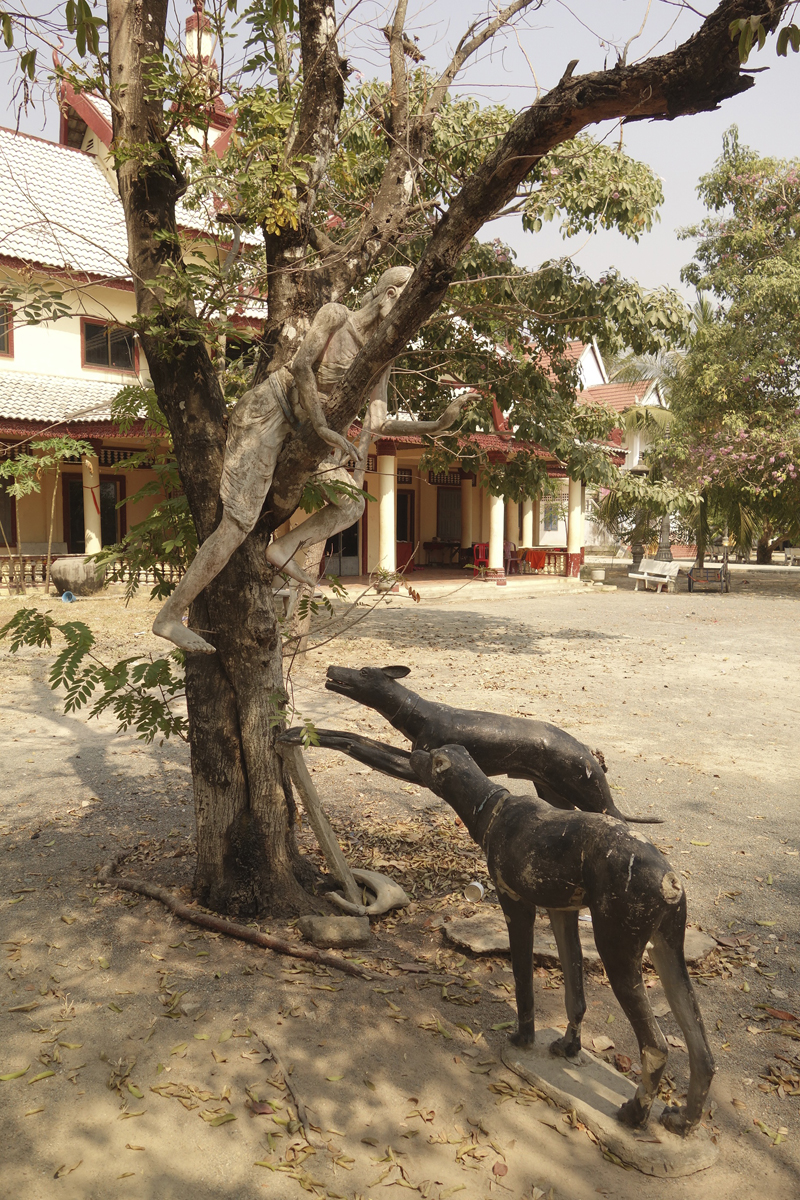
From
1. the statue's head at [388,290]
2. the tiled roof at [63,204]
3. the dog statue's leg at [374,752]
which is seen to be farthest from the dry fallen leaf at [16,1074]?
the tiled roof at [63,204]

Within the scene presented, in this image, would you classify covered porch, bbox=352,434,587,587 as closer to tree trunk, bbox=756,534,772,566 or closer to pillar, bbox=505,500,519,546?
pillar, bbox=505,500,519,546

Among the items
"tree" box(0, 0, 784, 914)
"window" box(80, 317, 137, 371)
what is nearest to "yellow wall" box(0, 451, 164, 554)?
"window" box(80, 317, 137, 371)

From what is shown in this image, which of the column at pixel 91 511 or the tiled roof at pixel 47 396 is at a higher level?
the tiled roof at pixel 47 396

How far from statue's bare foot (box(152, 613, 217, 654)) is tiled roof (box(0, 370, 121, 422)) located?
39.5 ft

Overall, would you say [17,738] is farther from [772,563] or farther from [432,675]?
[772,563]

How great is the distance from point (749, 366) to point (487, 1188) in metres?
20.8

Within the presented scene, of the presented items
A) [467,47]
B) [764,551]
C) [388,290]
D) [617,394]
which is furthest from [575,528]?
[388,290]

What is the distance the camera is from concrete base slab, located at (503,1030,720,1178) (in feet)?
8.29

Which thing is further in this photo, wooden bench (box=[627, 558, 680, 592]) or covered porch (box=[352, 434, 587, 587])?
wooden bench (box=[627, 558, 680, 592])

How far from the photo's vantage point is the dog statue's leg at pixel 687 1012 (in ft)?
8.18

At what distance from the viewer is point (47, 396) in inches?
627

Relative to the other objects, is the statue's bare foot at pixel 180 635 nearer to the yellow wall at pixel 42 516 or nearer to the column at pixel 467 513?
the yellow wall at pixel 42 516

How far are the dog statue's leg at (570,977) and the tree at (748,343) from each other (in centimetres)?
1813

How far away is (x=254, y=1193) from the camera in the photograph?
2.37m
